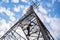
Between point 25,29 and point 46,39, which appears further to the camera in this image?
point 25,29

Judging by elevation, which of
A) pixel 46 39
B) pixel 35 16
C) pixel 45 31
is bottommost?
pixel 46 39

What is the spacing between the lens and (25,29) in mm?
20375

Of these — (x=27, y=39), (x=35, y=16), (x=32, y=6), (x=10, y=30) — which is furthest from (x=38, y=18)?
(x=10, y=30)

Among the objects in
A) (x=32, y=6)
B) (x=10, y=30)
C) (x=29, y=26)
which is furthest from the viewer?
(x=10, y=30)

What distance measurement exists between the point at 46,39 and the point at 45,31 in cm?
125

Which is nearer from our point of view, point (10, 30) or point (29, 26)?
point (29, 26)

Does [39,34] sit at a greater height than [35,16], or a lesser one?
lesser

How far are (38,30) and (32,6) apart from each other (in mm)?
2993

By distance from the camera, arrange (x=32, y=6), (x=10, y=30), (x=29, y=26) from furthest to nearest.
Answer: (x=10, y=30) < (x=29, y=26) < (x=32, y=6)

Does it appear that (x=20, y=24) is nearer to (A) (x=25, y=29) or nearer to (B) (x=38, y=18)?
(A) (x=25, y=29)

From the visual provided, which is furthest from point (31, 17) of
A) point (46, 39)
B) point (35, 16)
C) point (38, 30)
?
point (46, 39)

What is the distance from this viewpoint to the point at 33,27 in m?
19.8

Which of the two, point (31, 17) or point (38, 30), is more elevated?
point (31, 17)

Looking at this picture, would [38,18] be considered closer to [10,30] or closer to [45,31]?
[45,31]
